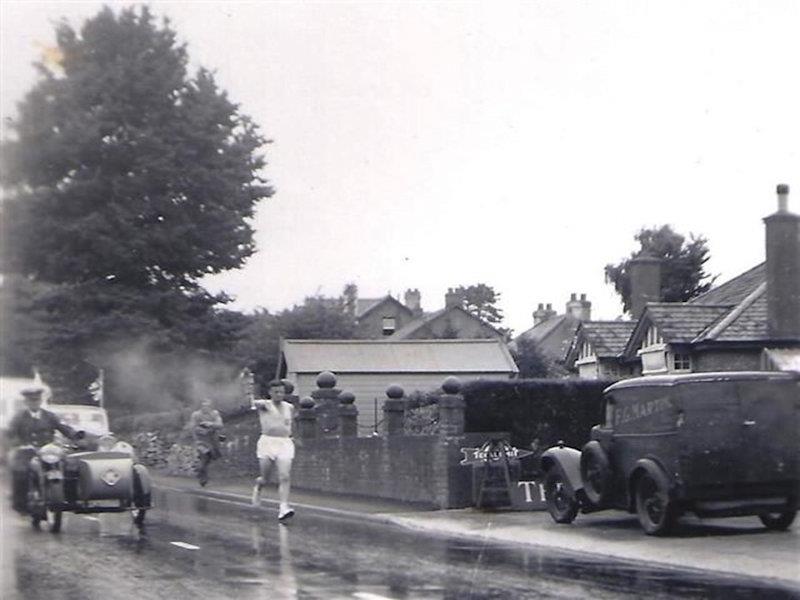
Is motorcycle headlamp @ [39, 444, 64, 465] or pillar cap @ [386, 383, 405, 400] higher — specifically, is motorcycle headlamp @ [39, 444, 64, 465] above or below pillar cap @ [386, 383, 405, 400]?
below

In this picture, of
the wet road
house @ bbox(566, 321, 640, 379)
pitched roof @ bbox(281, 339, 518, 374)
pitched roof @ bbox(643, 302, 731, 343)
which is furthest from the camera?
pitched roof @ bbox(281, 339, 518, 374)

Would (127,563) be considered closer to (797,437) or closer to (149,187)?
(797,437)

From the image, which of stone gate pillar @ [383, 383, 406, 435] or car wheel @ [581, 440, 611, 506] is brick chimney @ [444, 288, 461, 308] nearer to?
stone gate pillar @ [383, 383, 406, 435]

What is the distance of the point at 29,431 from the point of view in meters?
17.5

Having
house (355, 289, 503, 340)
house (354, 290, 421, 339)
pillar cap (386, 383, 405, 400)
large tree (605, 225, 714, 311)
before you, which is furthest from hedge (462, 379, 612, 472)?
house (354, 290, 421, 339)

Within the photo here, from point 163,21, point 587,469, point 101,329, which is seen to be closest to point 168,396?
point 101,329

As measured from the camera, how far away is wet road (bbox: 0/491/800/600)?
10625 mm

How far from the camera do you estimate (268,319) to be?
73.4 meters

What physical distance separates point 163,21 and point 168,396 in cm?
1269

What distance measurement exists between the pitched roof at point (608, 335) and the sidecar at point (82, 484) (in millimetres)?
25749

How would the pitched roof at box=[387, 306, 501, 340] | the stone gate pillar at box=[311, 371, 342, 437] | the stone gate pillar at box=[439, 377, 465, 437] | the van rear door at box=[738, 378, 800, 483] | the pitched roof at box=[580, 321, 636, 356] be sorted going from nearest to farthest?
the van rear door at box=[738, 378, 800, 483], the stone gate pillar at box=[439, 377, 465, 437], the stone gate pillar at box=[311, 371, 342, 437], the pitched roof at box=[580, 321, 636, 356], the pitched roof at box=[387, 306, 501, 340]

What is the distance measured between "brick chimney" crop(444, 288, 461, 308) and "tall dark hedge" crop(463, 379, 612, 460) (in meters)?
72.8

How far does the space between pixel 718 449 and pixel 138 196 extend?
31.3 metres

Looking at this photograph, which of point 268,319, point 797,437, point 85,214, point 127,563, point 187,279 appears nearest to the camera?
point 127,563
